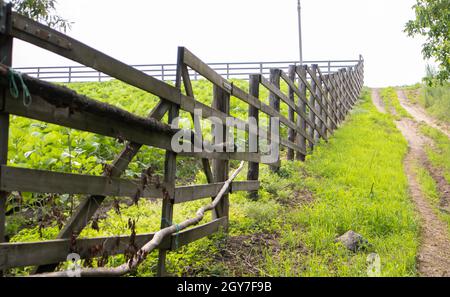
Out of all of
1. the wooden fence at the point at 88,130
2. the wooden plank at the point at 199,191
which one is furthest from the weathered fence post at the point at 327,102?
the wooden fence at the point at 88,130

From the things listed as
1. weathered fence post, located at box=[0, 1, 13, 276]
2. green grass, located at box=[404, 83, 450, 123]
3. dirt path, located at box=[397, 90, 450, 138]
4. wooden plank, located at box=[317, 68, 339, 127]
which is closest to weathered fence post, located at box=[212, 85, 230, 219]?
weathered fence post, located at box=[0, 1, 13, 276]

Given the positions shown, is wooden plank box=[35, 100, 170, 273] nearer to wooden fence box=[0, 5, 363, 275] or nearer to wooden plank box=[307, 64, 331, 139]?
wooden fence box=[0, 5, 363, 275]

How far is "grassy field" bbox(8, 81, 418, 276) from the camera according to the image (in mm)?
4438

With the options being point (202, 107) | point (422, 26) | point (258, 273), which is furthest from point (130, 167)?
point (422, 26)

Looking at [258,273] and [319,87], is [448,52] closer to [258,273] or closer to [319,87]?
[319,87]

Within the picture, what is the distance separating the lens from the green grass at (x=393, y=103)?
20.4 meters

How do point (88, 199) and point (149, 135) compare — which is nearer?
point (88, 199)

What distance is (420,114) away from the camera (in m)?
20.7

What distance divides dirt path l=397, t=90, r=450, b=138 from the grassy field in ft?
30.1

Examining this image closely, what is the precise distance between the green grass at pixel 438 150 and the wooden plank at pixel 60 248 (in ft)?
27.3

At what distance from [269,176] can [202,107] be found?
3.71m

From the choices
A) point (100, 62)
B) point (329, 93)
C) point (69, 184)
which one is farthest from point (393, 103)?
point (69, 184)

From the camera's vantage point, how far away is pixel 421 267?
15.8 ft

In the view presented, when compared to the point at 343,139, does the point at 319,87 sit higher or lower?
higher
